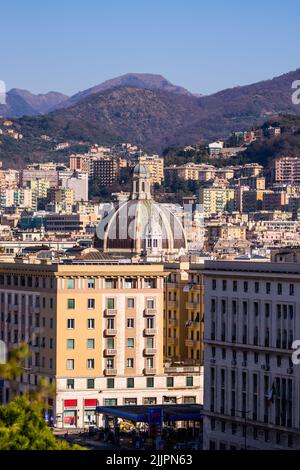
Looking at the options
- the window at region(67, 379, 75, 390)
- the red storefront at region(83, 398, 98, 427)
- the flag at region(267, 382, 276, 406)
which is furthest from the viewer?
the window at region(67, 379, 75, 390)

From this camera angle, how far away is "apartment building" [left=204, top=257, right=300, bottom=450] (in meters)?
48.2

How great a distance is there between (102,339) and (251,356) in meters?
12.6

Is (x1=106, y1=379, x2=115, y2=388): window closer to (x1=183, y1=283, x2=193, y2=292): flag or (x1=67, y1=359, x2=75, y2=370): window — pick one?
(x1=67, y1=359, x2=75, y2=370): window

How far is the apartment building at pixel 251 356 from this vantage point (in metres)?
48.2

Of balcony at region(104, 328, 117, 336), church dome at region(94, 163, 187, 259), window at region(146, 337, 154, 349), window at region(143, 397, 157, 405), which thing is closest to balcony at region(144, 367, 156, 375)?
window at region(146, 337, 154, 349)

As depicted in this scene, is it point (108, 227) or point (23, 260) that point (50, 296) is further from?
point (108, 227)

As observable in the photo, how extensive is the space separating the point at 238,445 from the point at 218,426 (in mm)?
1791

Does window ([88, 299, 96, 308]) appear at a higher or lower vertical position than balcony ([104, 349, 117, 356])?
higher

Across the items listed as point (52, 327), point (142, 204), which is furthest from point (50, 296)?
point (142, 204)

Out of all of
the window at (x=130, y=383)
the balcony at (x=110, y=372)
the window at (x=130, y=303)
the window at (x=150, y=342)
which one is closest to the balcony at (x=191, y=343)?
the window at (x=150, y=342)

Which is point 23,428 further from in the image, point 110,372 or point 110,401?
point 110,372

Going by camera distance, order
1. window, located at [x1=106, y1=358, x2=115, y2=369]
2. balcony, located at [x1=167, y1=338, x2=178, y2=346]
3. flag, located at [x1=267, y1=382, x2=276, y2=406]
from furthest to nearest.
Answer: balcony, located at [x1=167, y1=338, x2=178, y2=346]
window, located at [x1=106, y1=358, x2=115, y2=369]
flag, located at [x1=267, y1=382, x2=276, y2=406]

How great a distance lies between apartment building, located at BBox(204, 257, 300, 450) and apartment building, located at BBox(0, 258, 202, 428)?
8960mm

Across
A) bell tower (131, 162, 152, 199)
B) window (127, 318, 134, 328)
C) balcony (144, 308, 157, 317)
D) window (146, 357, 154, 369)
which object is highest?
bell tower (131, 162, 152, 199)
